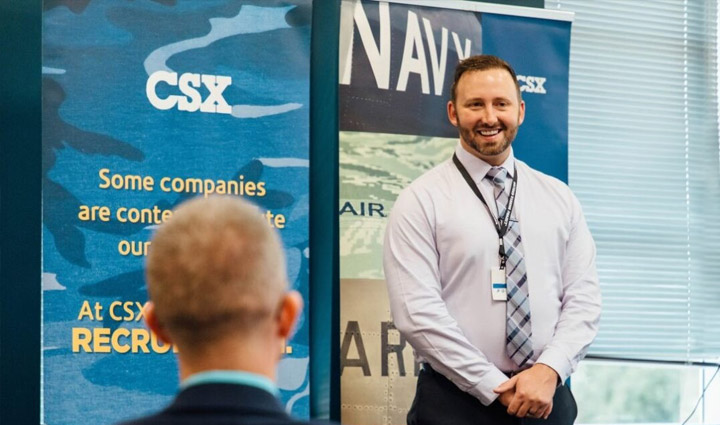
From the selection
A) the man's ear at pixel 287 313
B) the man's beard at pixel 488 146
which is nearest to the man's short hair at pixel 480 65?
the man's beard at pixel 488 146

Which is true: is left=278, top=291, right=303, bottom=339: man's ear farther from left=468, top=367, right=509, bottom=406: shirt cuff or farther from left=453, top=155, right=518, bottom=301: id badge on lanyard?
left=453, top=155, right=518, bottom=301: id badge on lanyard

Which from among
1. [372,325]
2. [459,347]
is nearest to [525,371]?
[459,347]

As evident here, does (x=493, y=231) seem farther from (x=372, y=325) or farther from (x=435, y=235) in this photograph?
(x=372, y=325)

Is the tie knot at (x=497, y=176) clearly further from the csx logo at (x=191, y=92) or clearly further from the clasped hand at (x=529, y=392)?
the csx logo at (x=191, y=92)

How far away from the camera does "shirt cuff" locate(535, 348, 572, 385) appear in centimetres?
280

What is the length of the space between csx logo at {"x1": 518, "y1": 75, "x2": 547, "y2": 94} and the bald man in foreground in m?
3.43

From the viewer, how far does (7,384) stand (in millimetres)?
3779

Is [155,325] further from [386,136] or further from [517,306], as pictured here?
[386,136]

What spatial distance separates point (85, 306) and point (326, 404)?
42.0 inches

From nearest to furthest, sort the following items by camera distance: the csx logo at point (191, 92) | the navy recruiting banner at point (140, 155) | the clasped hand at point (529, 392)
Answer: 1. the clasped hand at point (529, 392)
2. the navy recruiting banner at point (140, 155)
3. the csx logo at point (191, 92)

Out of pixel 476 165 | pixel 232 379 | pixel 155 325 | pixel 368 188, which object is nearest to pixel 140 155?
pixel 368 188

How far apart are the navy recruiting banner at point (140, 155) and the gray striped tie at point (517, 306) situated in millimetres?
970

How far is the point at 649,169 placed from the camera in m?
5.30

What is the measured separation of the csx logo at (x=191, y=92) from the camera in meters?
3.78
